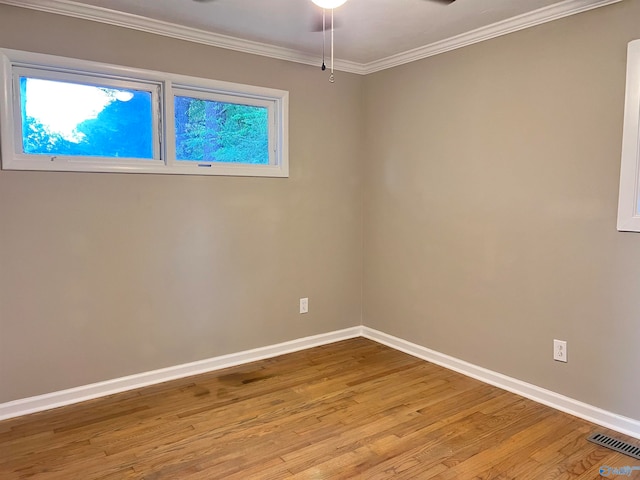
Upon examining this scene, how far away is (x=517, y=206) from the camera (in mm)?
2836

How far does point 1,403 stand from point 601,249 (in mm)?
3397

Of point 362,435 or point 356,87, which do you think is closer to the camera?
point 362,435

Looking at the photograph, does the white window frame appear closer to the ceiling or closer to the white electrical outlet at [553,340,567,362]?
the ceiling

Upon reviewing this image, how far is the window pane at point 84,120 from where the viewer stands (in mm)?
2605

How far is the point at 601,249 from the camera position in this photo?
8.11ft

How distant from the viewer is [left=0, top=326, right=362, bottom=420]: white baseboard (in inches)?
104

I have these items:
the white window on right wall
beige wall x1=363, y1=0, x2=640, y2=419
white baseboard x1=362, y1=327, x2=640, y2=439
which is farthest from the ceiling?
white baseboard x1=362, y1=327, x2=640, y2=439

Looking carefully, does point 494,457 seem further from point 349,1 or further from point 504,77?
point 349,1

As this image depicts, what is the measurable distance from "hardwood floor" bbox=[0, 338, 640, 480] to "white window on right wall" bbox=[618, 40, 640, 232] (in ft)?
3.81

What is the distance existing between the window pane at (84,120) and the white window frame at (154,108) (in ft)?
0.16

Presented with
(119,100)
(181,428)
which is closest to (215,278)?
(181,428)

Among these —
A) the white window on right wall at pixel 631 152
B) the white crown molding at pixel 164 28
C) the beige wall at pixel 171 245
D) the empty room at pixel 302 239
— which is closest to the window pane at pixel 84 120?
the empty room at pixel 302 239

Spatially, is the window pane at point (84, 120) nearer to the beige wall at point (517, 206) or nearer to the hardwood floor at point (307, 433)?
the hardwood floor at point (307, 433)

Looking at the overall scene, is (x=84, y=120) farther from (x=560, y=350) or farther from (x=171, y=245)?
(x=560, y=350)
